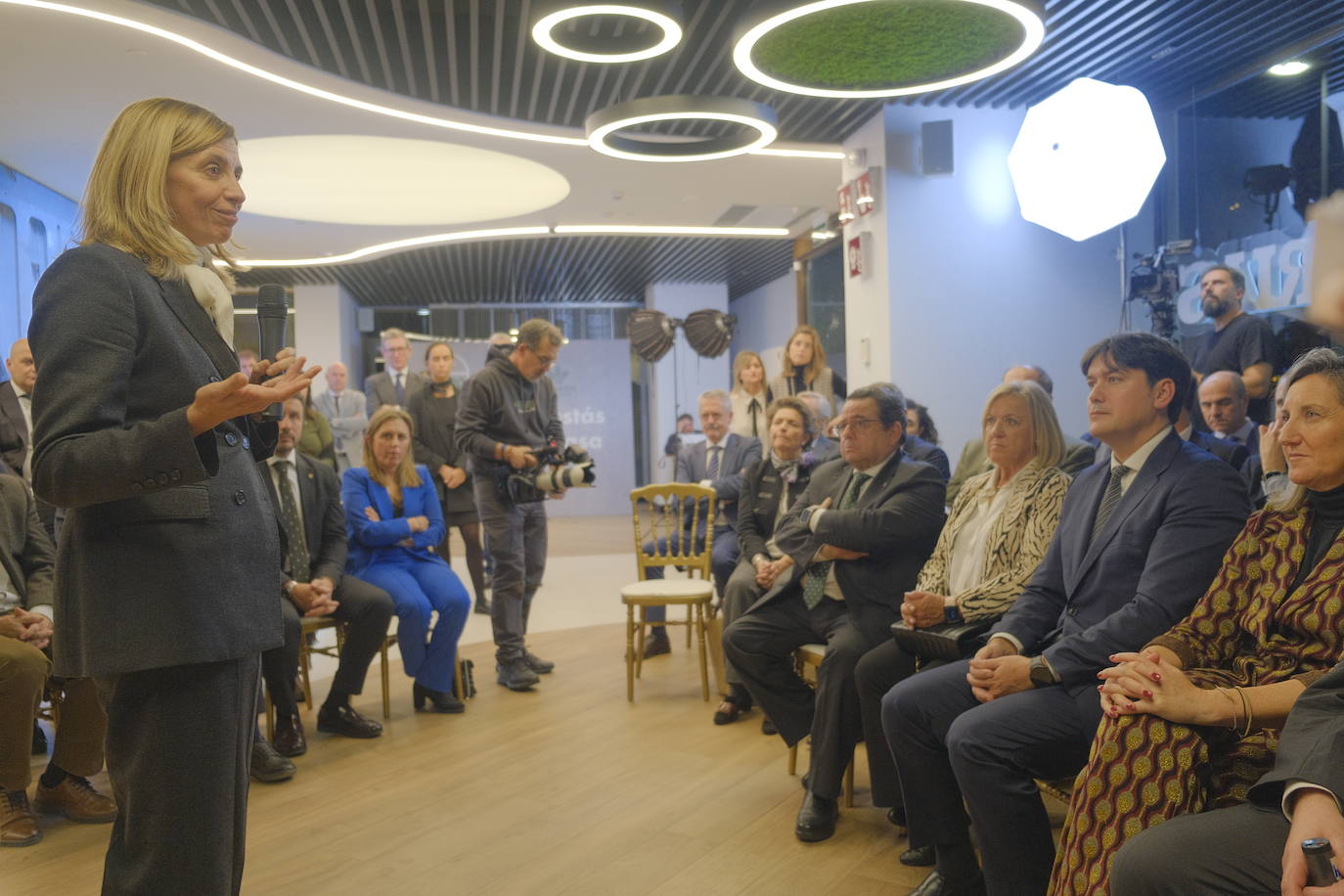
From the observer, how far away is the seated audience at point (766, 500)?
13.8ft

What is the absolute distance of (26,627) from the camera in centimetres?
328

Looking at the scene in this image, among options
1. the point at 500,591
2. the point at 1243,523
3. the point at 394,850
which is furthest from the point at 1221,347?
the point at 394,850

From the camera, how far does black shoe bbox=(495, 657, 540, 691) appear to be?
484cm

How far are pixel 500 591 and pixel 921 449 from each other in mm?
2079

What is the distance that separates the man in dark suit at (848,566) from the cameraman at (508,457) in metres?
1.54

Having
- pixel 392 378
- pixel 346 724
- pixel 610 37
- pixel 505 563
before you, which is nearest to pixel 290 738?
pixel 346 724

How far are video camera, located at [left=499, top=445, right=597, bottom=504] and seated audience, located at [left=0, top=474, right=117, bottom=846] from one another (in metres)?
1.89

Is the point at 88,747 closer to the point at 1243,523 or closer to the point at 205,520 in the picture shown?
the point at 205,520

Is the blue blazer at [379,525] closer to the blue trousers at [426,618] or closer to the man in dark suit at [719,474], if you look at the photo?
the blue trousers at [426,618]

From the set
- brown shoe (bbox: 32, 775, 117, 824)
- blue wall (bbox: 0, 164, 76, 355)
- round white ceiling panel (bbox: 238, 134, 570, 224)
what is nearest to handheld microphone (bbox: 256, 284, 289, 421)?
brown shoe (bbox: 32, 775, 117, 824)

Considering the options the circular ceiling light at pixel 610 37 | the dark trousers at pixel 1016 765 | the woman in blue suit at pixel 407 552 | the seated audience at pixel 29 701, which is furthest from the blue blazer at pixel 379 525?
the dark trousers at pixel 1016 765

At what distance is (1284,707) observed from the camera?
1834mm

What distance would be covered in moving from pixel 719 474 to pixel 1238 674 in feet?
12.8

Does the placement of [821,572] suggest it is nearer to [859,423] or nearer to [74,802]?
[859,423]
